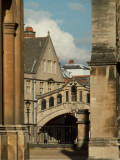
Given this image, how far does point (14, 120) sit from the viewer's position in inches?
891

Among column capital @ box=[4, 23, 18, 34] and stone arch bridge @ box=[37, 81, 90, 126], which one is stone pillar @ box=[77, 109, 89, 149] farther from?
stone arch bridge @ box=[37, 81, 90, 126]

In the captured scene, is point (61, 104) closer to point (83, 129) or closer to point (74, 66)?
point (74, 66)

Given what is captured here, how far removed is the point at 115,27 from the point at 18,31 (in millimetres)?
4246

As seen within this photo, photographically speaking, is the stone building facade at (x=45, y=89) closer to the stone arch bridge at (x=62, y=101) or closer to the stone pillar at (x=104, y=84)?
the stone arch bridge at (x=62, y=101)

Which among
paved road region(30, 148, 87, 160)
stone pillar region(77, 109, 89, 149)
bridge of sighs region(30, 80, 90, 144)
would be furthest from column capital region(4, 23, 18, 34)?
bridge of sighs region(30, 80, 90, 144)

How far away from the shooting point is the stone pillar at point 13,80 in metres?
22.4

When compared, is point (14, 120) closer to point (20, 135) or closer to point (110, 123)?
point (20, 135)

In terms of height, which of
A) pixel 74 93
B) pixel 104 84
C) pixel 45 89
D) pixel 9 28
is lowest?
pixel 74 93

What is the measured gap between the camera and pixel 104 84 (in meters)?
25.1

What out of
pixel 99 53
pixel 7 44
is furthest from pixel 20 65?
pixel 99 53

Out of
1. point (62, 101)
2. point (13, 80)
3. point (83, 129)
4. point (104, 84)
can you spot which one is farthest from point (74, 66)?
point (13, 80)

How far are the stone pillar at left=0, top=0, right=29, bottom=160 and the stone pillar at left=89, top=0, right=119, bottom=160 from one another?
3.20m

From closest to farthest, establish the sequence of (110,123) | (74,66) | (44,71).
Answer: (110,123) → (44,71) → (74,66)

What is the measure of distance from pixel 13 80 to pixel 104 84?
12.9 ft
